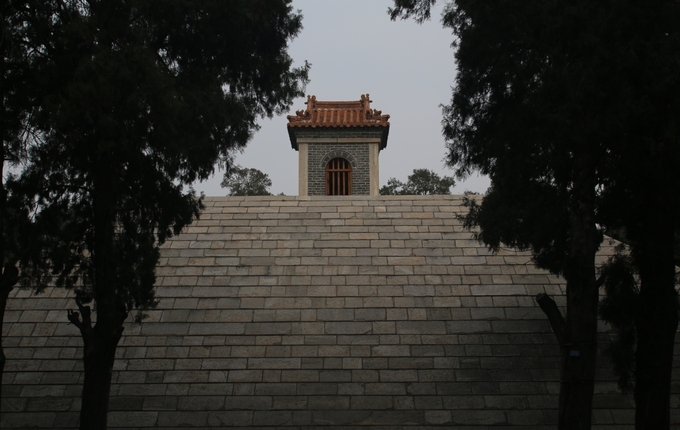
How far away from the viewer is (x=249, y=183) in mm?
28281

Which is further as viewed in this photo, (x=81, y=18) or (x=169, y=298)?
(x=169, y=298)

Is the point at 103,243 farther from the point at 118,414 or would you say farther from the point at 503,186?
the point at 503,186

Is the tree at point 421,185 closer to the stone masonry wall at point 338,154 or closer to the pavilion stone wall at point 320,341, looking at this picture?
the stone masonry wall at point 338,154

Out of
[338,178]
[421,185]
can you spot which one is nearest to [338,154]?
[338,178]

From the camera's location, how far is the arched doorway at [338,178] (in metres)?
18.1

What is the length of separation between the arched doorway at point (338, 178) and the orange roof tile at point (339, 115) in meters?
1.05

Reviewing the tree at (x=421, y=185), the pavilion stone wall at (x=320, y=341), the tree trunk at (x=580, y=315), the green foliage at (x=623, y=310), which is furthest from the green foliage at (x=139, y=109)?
the tree at (x=421, y=185)

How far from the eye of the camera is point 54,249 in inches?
272

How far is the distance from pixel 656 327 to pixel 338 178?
39.5 ft

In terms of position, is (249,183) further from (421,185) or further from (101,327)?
(101,327)

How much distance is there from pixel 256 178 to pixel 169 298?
18455mm

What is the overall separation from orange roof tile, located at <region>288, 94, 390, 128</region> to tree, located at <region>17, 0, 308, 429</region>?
1041cm

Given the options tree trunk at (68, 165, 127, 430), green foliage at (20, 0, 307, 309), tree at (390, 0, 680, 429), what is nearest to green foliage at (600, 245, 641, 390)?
tree at (390, 0, 680, 429)

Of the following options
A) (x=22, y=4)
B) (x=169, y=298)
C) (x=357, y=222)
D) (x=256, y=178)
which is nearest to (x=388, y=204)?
(x=357, y=222)
